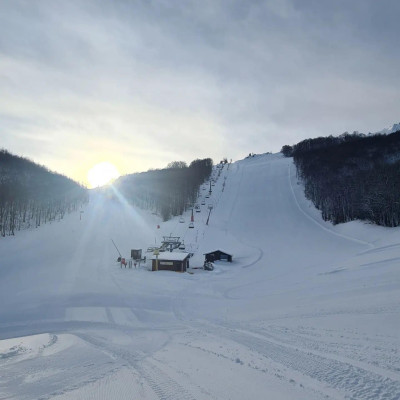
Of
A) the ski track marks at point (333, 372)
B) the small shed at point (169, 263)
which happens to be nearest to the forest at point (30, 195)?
the small shed at point (169, 263)

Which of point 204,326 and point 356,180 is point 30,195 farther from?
point 204,326

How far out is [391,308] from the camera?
506 inches

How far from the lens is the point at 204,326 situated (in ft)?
49.4

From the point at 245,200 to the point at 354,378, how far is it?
7394 cm

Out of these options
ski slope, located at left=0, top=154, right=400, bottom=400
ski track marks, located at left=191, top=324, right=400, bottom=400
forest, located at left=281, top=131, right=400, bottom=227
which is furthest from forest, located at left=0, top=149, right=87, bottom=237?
ski track marks, located at left=191, top=324, right=400, bottom=400

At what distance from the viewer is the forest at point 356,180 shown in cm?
4831

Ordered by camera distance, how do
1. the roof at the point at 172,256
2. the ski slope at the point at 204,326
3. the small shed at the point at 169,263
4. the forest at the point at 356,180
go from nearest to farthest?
the ski slope at the point at 204,326, the small shed at the point at 169,263, the roof at the point at 172,256, the forest at the point at 356,180

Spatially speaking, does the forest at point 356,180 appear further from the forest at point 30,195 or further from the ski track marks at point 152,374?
the forest at point 30,195

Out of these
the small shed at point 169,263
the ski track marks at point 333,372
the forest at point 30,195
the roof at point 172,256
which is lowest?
the small shed at point 169,263

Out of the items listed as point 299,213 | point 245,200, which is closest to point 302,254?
point 299,213

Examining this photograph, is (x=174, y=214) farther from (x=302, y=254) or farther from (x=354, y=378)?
(x=354, y=378)

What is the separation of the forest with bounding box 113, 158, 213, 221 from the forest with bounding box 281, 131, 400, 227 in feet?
94.6

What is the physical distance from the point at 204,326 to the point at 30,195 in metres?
82.3

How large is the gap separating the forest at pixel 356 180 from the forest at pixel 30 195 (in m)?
56.6
